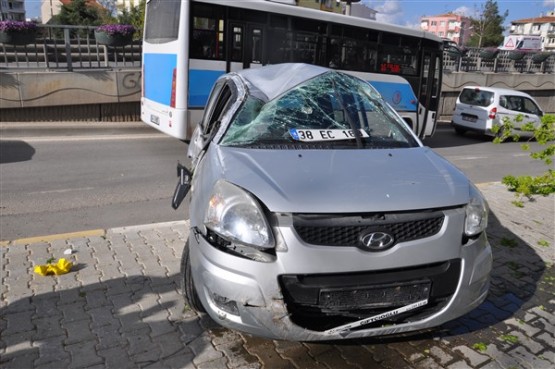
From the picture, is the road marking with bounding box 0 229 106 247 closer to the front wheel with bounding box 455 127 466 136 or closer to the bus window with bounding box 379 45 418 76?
the bus window with bounding box 379 45 418 76

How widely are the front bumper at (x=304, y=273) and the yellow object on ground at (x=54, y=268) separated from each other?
6.19ft

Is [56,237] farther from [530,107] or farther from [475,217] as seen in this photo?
[530,107]

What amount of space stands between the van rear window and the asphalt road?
80.5 inches

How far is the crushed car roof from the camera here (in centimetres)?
391

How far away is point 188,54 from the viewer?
30.1 feet

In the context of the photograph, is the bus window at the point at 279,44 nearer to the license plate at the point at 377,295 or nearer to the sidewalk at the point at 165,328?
the sidewalk at the point at 165,328

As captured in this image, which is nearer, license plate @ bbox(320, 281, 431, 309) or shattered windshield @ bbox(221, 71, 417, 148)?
license plate @ bbox(320, 281, 431, 309)

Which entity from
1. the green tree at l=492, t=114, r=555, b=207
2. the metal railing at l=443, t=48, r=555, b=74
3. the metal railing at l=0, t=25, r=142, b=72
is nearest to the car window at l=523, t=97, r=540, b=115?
the metal railing at l=443, t=48, r=555, b=74

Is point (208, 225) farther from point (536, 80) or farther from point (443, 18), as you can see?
point (443, 18)

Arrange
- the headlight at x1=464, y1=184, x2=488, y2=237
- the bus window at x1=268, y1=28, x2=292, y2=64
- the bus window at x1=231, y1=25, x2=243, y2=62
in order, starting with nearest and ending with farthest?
the headlight at x1=464, y1=184, x2=488, y2=237
the bus window at x1=231, y1=25, x2=243, y2=62
the bus window at x1=268, y1=28, x2=292, y2=64

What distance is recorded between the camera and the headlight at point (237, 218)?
2.50m

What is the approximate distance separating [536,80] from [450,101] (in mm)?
7010

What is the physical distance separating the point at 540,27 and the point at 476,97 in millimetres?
126369

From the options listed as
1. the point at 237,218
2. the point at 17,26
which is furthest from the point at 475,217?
the point at 17,26
